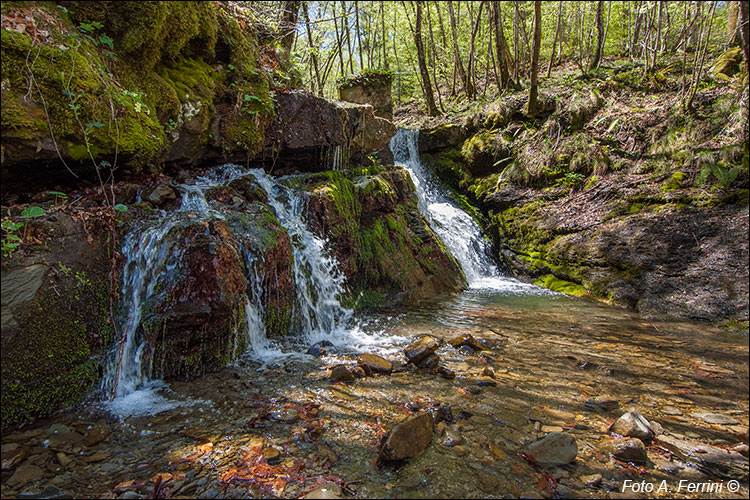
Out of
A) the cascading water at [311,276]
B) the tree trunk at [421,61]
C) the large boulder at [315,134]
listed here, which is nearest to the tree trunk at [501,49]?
the tree trunk at [421,61]

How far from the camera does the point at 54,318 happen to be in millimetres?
3047

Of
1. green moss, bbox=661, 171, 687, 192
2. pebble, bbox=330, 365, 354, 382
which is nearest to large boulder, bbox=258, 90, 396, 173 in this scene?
pebble, bbox=330, 365, 354, 382

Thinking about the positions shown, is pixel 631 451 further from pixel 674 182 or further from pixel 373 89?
pixel 373 89

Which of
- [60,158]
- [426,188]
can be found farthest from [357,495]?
[426,188]

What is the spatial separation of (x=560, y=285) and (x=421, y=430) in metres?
6.51

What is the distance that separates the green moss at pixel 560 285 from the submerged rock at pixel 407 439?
6156mm

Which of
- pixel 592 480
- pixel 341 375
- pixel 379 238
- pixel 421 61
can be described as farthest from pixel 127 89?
pixel 421 61

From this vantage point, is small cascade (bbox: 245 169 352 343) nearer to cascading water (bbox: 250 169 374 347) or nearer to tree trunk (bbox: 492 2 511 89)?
cascading water (bbox: 250 169 374 347)

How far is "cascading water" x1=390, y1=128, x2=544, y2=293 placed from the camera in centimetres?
841

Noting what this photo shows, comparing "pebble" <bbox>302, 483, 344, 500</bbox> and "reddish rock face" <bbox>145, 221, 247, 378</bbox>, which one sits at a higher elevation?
"reddish rock face" <bbox>145, 221, 247, 378</bbox>

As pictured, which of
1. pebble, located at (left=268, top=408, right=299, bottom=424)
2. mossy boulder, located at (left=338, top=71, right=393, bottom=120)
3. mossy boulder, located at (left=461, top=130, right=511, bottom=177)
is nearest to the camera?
pebble, located at (left=268, top=408, right=299, bottom=424)

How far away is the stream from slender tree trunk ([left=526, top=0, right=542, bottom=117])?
24.7 ft

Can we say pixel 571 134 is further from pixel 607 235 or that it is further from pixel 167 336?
pixel 167 336

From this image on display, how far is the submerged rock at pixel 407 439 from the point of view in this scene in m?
2.21
